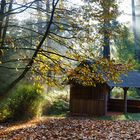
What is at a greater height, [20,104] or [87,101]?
[87,101]

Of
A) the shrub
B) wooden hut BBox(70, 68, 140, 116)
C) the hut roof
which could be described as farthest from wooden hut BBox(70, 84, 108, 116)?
the shrub

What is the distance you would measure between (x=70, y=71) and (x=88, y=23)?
1735 millimetres

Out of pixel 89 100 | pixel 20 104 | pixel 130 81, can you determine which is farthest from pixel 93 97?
pixel 20 104

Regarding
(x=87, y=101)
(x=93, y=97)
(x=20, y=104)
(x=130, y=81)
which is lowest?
(x=20, y=104)

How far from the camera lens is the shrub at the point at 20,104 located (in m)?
21.6

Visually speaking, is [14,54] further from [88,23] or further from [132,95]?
[132,95]

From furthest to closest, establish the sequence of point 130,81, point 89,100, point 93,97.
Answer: point 130,81 → point 93,97 → point 89,100

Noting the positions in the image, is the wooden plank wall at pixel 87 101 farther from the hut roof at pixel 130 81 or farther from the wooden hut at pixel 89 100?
the hut roof at pixel 130 81

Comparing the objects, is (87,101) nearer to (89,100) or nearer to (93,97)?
(89,100)

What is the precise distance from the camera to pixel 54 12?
1158 centimetres

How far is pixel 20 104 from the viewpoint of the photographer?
71.1 ft

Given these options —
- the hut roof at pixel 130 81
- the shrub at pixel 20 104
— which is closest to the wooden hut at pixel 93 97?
the hut roof at pixel 130 81

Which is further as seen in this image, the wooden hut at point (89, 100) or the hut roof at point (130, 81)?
the hut roof at point (130, 81)

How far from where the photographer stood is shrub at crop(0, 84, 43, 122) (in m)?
21.6
